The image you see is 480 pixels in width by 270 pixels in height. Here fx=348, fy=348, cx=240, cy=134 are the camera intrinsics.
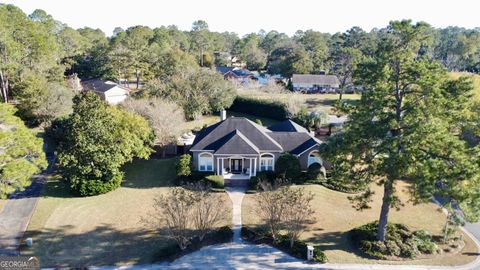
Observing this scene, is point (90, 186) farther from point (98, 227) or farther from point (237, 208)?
point (237, 208)

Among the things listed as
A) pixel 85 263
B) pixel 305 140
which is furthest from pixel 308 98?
pixel 85 263

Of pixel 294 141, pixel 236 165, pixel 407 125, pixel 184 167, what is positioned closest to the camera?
pixel 407 125

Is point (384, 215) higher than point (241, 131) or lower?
lower

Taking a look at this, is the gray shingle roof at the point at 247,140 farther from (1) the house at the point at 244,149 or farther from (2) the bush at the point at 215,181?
(2) the bush at the point at 215,181

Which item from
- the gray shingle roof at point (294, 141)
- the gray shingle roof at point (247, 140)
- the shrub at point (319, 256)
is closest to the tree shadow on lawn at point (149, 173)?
the gray shingle roof at point (247, 140)

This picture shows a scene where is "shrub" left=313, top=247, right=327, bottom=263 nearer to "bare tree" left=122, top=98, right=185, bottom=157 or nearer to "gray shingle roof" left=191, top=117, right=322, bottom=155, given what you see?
"gray shingle roof" left=191, top=117, right=322, bottom=155

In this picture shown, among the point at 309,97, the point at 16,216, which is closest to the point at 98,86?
the point at 309,97

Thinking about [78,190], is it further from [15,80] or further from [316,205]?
[15,80]
